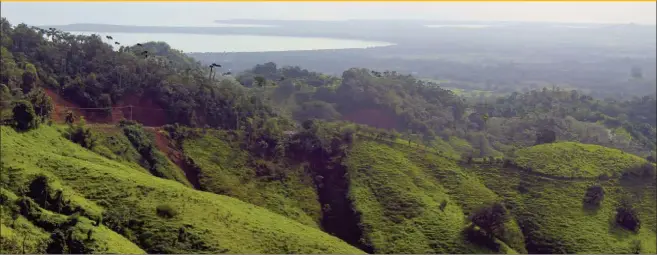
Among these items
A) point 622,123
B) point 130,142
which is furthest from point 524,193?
point 622,123

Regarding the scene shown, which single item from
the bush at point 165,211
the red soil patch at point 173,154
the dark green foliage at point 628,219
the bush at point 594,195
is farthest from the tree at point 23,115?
the dark green foliage at point 628,219

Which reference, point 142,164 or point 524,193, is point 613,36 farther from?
Answer: point 142,164

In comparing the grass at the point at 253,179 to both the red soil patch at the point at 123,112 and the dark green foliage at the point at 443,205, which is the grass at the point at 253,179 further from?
the dark green foliage at the point at 443,205

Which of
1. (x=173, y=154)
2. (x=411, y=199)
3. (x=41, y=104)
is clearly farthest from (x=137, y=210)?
(x=411, y=199)

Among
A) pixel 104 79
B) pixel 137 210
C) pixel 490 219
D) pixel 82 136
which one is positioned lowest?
pixel 490 219

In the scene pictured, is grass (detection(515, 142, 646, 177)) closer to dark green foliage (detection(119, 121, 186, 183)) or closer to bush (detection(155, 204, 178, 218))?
dark green foliage (detection(119, 121, 186, 183))

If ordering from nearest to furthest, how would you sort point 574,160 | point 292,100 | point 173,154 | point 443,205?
1. point 443,205
2. point 173,154
3. point 574,160
4. point 292,100

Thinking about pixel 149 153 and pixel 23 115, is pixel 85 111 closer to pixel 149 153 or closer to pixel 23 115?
pixel 149 153
